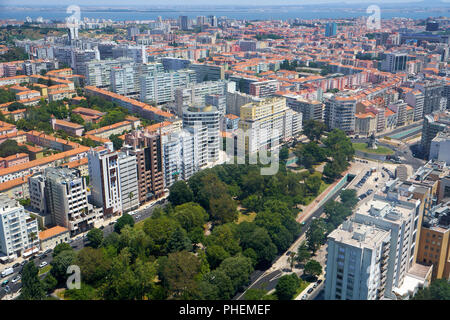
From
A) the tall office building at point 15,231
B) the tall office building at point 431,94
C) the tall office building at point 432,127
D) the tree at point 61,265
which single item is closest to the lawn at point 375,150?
the tall office building at point 432,127

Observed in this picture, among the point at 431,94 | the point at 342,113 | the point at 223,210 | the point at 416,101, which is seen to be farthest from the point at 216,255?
the point at 431,94

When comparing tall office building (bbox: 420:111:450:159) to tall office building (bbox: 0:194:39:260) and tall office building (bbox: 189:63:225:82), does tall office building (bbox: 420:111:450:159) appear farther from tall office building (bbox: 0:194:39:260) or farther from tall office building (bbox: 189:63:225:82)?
tall office building (bbox: 0:194:39:260)

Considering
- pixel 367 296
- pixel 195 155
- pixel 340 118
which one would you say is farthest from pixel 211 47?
pixel 367 296

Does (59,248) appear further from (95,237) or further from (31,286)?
(31,286)

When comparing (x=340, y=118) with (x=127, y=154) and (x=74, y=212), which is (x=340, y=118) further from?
(x=74, y=212)

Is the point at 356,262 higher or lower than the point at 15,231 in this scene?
higher

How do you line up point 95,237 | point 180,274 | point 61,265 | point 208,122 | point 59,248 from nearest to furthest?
point 180,274, point 61,265, point 59,248, point 95,237, point 208,122
